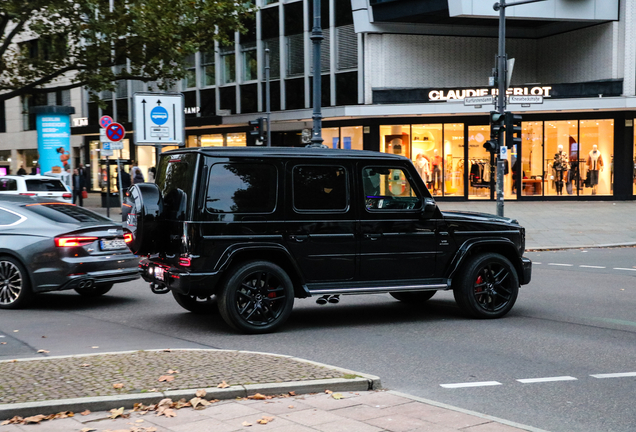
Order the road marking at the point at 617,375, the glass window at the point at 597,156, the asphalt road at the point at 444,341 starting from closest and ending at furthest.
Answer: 1. the asphalt road at the point at 444,341
2. the road marking at the point at 617,375
3. the glass window at the point at 597,156

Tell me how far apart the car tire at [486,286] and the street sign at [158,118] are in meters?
9.61

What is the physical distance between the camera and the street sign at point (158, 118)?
17.0 meters

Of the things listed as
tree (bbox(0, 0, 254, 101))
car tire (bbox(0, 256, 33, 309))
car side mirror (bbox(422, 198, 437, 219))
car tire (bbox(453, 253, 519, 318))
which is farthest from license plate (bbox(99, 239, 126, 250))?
tree (bbox(0, 0, 254, 101))

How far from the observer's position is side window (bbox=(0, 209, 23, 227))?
33.9 feet

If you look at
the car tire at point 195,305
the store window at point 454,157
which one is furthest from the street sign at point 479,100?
the store window at point 454,157

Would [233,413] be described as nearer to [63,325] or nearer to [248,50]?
[63,325]

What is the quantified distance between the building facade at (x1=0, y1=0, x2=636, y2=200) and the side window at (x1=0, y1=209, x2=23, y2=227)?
75.4 feet

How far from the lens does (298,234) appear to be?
8430mm

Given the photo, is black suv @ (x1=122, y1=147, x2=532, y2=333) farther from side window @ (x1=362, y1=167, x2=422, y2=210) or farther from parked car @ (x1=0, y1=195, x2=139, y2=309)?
parked car @ (x1=0, y1=195, x2=139, y2=309)

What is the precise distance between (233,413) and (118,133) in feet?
62.5

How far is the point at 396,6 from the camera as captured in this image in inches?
1247

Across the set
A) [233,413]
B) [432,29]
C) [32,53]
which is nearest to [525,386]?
[233,413]

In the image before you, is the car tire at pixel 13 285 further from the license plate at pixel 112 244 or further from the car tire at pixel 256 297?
the car tire at pixel 256 297

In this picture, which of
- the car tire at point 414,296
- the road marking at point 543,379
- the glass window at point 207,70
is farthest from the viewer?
the glass window at point 207,70
